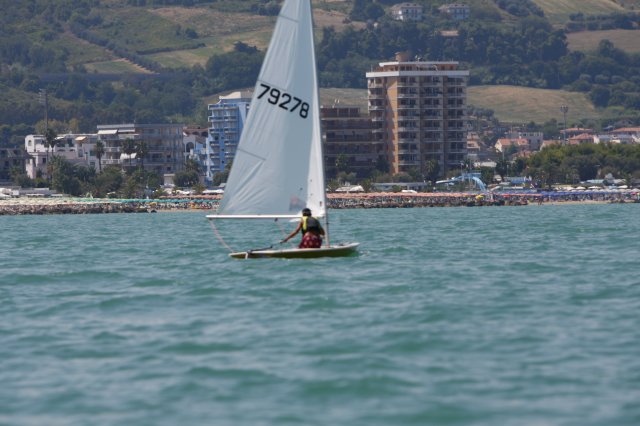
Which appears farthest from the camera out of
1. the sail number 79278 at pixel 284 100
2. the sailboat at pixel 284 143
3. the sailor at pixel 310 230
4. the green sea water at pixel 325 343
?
the sail number 79278 at pixel 284 100

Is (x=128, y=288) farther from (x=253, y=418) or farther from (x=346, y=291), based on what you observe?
(x=253, y=418)

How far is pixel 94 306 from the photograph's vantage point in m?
35.9

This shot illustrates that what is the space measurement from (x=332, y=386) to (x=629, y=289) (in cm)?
1587

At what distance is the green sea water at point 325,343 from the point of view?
22.8 meters

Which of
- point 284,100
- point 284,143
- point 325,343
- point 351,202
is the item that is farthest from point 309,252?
point 351,202

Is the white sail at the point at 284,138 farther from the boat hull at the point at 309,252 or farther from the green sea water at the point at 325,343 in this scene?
the green sea water at the point at 325,343

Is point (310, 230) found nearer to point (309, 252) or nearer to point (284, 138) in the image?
point (309, 252)

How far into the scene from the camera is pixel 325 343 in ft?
93.0

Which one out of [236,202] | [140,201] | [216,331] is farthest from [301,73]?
[140,201]

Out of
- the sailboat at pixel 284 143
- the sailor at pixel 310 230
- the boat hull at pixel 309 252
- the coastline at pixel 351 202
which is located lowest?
the coastline at pixel 351 202

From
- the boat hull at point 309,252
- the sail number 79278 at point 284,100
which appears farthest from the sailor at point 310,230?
the sail number 79278 at point 284,100

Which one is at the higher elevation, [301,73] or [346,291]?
[301,73]

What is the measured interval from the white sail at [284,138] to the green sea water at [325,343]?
216cm

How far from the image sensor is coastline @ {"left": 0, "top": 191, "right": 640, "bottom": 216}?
16262 cm
